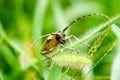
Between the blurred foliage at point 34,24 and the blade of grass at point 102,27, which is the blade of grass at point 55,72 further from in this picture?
the blurred foliage at point 34,24

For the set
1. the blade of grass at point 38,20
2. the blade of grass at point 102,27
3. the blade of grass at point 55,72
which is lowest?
the blade of grass at point 55,72

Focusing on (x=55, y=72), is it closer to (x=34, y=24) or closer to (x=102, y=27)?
(x=102, y=27)

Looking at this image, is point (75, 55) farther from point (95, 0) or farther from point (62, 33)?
point (95, 0)

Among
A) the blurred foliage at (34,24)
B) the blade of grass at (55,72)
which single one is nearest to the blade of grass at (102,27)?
the blade of grass at (55,72)

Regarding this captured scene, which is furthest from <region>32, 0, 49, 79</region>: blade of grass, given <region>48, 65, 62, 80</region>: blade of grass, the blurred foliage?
<region>48, 65, 62, 80</region>: blade of grass

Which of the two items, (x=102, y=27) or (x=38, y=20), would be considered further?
(x=38, y=20)

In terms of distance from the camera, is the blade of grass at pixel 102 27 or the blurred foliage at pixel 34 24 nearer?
the blade of grass at pixel 102 27

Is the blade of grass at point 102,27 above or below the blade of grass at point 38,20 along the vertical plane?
below

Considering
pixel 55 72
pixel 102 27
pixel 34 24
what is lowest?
pixel 55 72

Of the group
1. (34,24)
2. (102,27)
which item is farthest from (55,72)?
(34,24)
